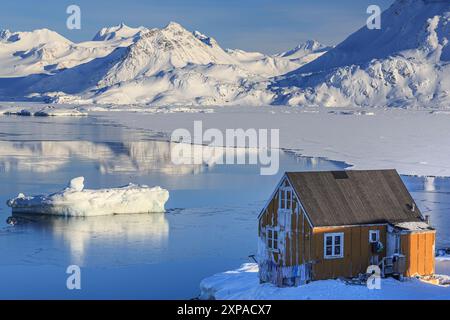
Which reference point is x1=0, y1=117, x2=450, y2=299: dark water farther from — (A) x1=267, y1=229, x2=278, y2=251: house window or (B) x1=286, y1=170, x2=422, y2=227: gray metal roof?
(B) x1=286, y1=170, x2=422, y2=227: gray metal roof

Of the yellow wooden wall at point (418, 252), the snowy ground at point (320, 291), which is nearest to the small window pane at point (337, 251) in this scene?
the snowy ground at point (320, 291)

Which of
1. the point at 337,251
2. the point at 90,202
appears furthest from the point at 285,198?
the point at 90,202

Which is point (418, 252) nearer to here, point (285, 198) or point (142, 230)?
point (285, 198)

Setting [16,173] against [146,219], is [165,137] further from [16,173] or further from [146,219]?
[146,219]

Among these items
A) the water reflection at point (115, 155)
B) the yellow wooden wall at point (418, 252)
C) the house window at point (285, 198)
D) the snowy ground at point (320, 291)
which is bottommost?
the snowy ground at point (320, 291)

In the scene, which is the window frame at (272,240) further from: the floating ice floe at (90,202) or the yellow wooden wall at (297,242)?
the floating ice floe at (90,202)

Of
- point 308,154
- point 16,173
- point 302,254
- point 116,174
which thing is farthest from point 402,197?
point 308,154
